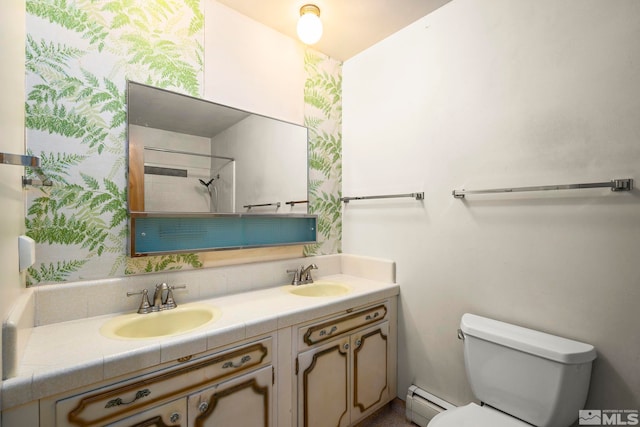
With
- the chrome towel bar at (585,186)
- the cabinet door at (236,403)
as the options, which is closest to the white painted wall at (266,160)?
the cabinet door at (236,403)

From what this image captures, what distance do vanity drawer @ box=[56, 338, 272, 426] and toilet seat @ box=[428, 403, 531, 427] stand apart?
756mm

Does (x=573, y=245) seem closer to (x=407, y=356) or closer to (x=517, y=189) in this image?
(x=517, y=189)

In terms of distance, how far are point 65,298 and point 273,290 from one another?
0.95 m

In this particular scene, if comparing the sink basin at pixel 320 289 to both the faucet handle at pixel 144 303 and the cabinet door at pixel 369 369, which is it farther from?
the faucet handle at pixel 144 303

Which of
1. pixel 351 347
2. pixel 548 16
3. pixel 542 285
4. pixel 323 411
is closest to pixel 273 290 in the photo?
pixel 351 347

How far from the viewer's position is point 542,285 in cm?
129

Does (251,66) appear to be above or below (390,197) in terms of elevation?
above

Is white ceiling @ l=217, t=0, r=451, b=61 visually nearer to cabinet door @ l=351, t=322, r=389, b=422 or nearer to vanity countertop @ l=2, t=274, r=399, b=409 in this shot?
vanity countertop @ l=2, t=274, r=399, b=409

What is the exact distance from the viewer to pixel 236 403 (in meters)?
1.15

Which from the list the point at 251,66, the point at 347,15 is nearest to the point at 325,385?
the point at 251,66

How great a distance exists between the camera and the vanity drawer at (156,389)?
0.86m

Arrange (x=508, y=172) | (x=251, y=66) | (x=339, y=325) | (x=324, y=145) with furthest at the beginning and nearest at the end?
(x=324, y=145) < (x=251, y=66) < (x=339, y=325) < (x=508, y=172)

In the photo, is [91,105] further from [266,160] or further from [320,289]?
[320,289]

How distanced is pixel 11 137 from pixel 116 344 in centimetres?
75
